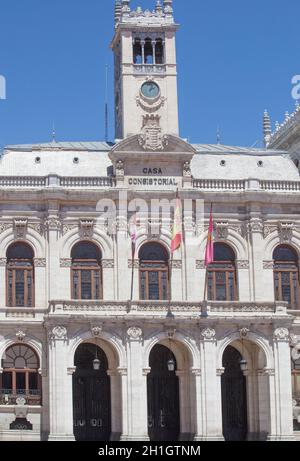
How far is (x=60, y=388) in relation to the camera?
67125mm

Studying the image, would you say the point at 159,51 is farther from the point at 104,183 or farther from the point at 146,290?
the point at 146,290

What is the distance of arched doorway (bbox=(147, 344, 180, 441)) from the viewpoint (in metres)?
70.8

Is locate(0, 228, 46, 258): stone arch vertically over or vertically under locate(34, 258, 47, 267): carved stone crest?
over

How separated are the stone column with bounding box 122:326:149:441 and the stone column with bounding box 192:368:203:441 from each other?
2705 mm

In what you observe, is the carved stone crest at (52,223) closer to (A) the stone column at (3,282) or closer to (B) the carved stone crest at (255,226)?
(A) the stone column at (3,282)

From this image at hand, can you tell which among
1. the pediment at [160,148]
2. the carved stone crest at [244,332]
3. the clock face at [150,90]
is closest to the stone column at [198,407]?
the carved stone crest at [244,332]

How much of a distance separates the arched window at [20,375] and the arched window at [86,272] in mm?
4275

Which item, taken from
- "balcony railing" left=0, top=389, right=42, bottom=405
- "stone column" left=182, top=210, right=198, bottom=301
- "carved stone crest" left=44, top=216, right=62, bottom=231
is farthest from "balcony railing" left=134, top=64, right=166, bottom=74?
"balcony railing" left=0, top=389, right=42, bottom=405

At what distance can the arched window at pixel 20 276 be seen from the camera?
233 ft

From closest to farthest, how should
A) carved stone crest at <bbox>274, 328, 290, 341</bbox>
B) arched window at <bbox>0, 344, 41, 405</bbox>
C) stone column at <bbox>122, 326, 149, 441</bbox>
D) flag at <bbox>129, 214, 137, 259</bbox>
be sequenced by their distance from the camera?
stone column at <bbox>122, 326, 149, 441</bbox>, carved stone crest at <bbox>274, 328, 290, 341</bbox>, arched window at <bbox>0, 344, 41, 405</bbox>, flag at <bbox>129, 214, 137, 259</bbox>

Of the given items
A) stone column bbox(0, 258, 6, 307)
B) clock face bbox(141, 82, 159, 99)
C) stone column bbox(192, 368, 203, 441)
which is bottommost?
stone column bbox(192, 368, 203, 441)

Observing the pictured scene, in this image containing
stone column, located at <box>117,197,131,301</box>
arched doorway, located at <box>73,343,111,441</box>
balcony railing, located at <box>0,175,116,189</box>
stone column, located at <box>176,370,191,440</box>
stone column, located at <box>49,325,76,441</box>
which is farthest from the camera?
balcony railing, located at <box>0,175,116,189</box>

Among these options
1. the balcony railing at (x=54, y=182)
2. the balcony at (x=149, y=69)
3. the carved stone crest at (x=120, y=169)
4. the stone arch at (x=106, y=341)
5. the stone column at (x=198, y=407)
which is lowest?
the stone column at (x=198, y=407)

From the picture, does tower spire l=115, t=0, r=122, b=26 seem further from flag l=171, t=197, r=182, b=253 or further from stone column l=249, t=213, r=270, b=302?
stone column l=249, t=213, r=270, b=302
